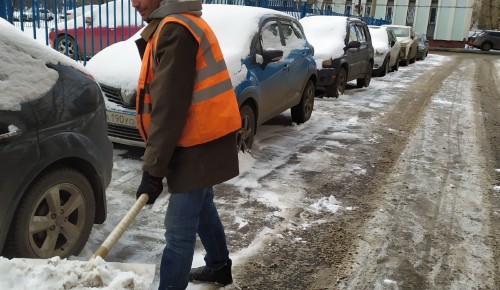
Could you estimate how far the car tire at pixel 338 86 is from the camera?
10.3m

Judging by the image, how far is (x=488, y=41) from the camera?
1414 inches

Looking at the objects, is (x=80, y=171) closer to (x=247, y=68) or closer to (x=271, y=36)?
(x=247, y=68)

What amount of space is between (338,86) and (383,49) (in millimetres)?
5679

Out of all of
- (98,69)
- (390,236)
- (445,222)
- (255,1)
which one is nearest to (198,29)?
(390,236)

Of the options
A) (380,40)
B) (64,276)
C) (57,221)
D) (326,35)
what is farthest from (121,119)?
(380,40)

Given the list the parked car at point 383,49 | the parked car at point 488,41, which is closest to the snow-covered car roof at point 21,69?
the parked car at point 383,49

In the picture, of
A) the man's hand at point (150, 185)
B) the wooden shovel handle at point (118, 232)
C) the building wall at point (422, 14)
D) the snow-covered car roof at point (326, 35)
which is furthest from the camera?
the building wall at point (422, 14)

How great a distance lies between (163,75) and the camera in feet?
6.91

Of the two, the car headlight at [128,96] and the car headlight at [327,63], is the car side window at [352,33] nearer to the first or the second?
the car headlight at [327,63]

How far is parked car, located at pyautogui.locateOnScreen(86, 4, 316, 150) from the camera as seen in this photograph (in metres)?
5.14

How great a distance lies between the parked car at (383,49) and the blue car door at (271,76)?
9.56m

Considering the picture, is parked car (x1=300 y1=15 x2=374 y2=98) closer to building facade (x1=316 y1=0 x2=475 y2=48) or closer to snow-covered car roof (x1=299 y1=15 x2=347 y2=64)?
snow-covered car roof (x1=299 y1=15 x2=347 y2=64)

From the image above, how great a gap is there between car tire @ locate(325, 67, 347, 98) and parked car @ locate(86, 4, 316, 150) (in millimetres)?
2648

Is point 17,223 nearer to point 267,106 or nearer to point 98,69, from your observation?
point 98,69
